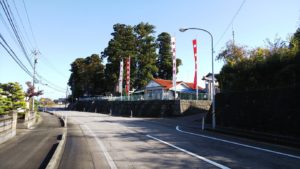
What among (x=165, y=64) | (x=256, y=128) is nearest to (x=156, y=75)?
(x=165, y=64)

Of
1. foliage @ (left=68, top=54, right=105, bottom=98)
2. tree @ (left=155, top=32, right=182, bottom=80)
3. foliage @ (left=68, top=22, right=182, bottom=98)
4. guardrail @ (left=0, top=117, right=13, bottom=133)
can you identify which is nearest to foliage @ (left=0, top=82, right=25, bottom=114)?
guardrail @ (left=0, top=117, right=13, bottom=133)

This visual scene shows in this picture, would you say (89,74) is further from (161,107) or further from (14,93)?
(14,93)

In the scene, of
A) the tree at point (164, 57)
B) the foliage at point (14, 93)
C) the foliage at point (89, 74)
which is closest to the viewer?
the foliage at point (14, 93)

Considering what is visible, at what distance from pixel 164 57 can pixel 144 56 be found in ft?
31.8

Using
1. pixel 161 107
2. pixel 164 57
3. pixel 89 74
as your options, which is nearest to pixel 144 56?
pixel 164 57

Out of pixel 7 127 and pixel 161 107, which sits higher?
pixel 161 107

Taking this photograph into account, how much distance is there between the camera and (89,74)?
87.8m

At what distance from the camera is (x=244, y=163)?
9641mm

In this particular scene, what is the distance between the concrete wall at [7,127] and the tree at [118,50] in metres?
51.2

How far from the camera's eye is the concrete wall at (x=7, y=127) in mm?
14861

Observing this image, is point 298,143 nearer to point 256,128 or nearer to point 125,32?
point 256,128

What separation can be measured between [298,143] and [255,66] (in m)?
13.1

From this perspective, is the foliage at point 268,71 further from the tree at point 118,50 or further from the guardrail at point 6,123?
the tree at point 118,50

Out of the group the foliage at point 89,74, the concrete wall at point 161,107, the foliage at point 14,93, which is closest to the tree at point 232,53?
the concrete wall at point 161,107
